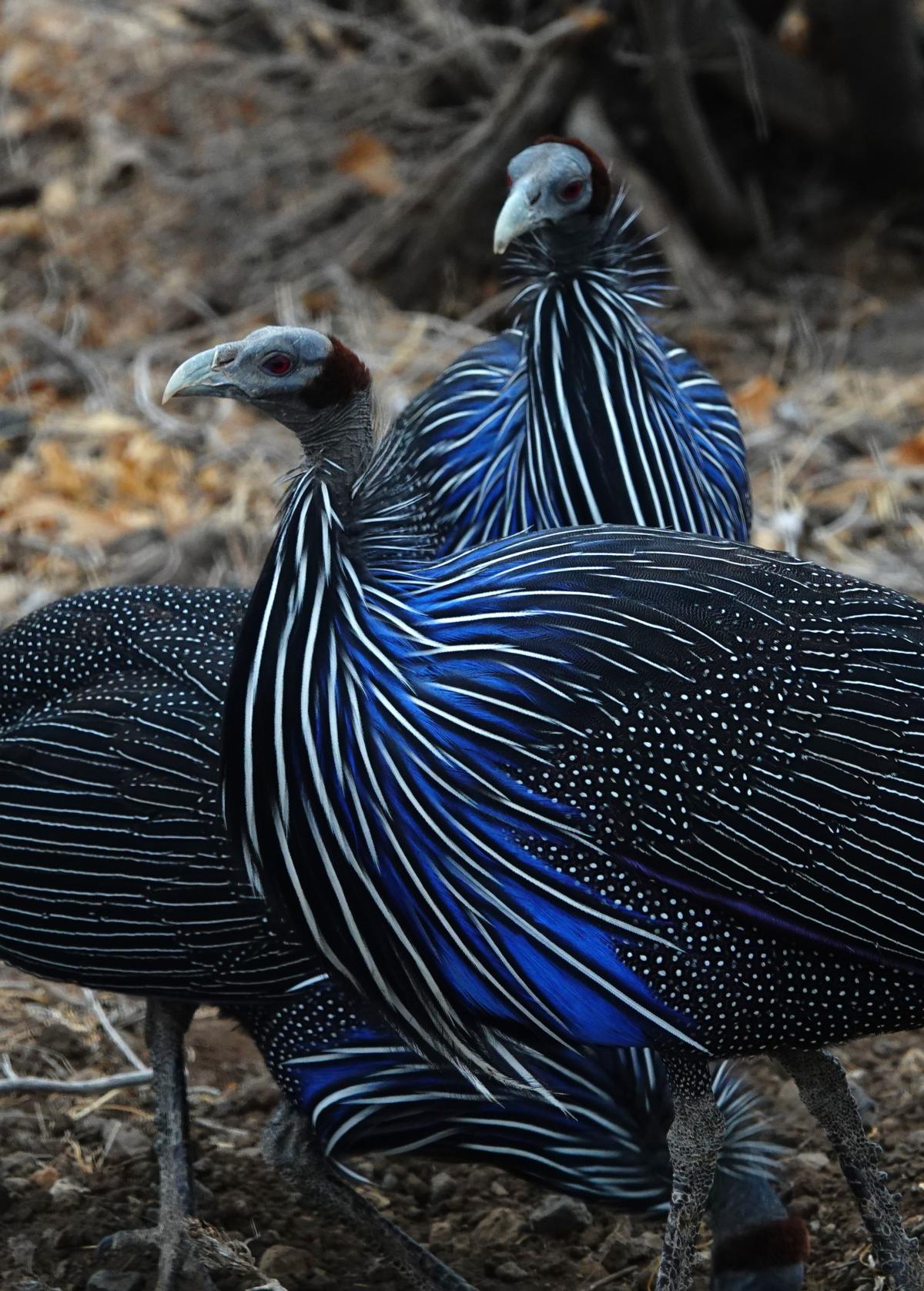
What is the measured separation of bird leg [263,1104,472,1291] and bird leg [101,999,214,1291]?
0.21 meters

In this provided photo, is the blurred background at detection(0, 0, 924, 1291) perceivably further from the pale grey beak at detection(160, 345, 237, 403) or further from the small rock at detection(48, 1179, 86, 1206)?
the pale grey beak at detection(160, 345, 237, 403)

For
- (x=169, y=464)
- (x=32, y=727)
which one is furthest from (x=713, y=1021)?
(x=169, y=464)

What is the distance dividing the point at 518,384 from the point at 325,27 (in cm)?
369

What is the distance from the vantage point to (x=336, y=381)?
7.98ft

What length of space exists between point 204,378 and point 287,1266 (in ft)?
4.57

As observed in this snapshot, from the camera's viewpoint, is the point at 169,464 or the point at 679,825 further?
the point at 169,464

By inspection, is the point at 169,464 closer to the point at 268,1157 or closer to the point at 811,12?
the point at 811,12

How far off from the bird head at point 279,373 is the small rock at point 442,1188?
1.44m

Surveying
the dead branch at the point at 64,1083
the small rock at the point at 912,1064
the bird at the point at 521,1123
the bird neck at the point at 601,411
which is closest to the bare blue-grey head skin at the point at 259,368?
the bird neck at the point at 601,411

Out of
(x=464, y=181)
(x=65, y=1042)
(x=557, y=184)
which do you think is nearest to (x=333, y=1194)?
(x=65, y=1042)

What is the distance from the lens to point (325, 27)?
6500 mm

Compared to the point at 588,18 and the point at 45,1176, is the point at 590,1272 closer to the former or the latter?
the point at 45,1176

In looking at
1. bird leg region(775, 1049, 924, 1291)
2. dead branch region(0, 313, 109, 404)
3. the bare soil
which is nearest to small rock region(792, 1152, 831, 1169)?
the bare soil

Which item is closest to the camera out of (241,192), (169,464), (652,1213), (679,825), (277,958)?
(679,825)
